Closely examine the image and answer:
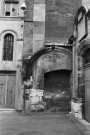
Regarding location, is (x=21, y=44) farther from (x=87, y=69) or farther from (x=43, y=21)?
(x=87, y=69)

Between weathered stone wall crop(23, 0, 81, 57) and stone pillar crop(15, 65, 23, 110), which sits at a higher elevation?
weathered stone wall crop(23, 0, 81, 57)

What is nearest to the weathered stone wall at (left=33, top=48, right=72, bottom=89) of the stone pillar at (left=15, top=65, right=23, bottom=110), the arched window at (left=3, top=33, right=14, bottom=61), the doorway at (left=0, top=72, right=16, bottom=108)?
the stone pillar at (left=15, top=65, right=23, bottom=110)

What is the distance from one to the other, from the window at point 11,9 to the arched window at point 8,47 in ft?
4.48

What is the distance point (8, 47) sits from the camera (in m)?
9.09

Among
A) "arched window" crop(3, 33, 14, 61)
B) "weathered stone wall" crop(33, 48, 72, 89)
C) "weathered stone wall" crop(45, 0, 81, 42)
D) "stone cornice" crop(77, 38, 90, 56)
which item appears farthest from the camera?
"arched window" crop(3, 33, 14, 61)

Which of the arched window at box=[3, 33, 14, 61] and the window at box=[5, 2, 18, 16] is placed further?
the window at box=[5, 2, 18, 16]

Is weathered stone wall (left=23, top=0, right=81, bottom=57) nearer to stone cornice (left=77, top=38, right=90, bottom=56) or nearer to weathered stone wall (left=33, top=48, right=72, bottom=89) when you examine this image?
weathered stone wall (left=33, top=48, right=72, bottom=89)

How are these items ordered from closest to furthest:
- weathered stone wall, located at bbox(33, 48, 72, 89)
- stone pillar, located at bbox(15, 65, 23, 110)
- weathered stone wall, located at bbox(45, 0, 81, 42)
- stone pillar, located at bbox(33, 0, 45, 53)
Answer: weathered stone wall, located at bbox(33, 48, 72, 89)
stone pillar, located at bbox(15, 65, 23, 110)
stone pillar, located at bbox(33, 0, 45, 53)
weathered stone wall, located at bbox(45, 0, 81, 42)

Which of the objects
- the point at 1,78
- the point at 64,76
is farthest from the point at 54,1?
the point at 1,78

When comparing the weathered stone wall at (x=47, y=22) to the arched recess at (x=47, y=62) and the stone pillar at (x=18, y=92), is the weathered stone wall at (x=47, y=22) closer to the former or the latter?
the arched recess at (x=47, y=62)

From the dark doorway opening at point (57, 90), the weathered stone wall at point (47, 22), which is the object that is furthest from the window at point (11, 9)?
the dark doorway opening at point (57, 90)

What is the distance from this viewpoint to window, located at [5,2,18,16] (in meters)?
9.42

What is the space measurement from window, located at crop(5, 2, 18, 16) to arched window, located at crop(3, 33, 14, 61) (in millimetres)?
1367

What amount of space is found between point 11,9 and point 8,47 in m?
2.40
